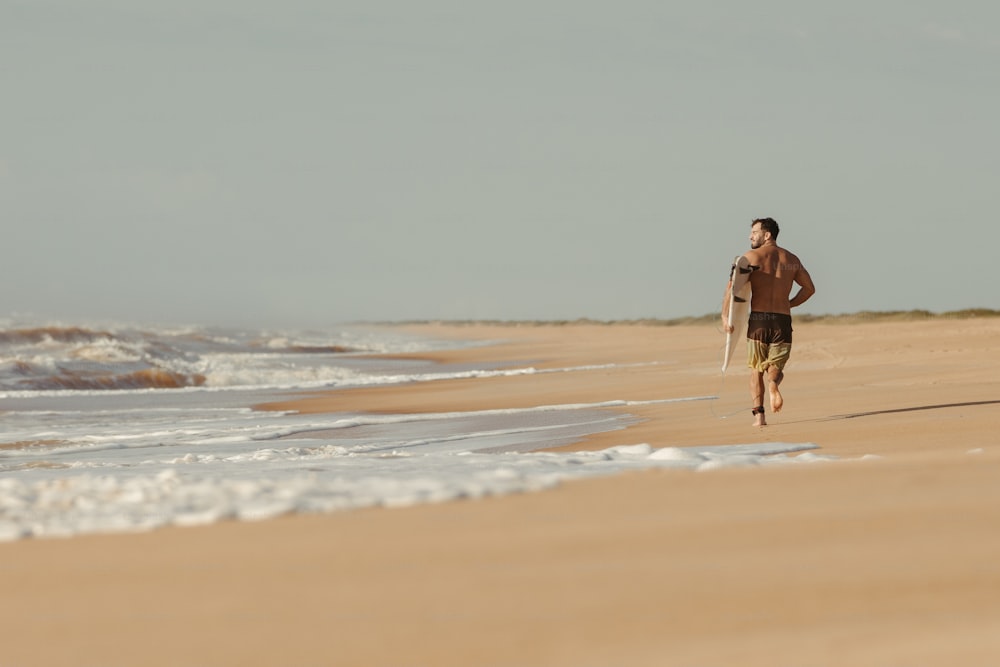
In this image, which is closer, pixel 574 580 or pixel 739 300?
pixel 574 580

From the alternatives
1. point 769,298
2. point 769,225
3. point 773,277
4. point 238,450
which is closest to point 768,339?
point 769,298

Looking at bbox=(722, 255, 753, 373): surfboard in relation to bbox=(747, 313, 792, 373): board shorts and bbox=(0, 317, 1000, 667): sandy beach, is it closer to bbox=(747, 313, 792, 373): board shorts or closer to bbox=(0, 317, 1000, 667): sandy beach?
bbox=(747, 313, 792, 373): board shorts

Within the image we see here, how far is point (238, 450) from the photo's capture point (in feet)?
29.0

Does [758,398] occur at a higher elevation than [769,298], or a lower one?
lower

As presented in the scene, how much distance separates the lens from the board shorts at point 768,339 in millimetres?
8750

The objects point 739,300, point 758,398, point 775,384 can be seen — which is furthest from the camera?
point 775,384

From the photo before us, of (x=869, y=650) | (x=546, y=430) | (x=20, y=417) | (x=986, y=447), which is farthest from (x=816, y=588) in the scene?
(x=20, y=417)

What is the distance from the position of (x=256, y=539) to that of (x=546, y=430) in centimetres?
655

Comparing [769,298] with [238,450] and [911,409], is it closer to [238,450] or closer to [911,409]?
[911,409]

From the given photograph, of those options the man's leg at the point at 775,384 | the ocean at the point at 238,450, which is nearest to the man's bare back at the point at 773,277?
the man's leg at the point at 775,384

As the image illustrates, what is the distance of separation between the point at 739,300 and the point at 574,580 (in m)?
6.19

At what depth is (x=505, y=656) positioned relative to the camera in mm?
2369

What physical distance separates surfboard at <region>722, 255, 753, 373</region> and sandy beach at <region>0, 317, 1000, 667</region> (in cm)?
385

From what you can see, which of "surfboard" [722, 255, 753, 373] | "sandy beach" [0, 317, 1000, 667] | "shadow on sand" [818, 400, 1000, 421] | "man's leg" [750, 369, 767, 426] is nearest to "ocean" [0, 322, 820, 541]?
"sandy beach" [0, 317, 1000, 667]
